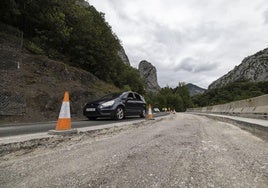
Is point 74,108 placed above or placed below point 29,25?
below

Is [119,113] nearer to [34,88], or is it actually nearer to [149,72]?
[34,88]

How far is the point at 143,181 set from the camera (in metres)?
1.94

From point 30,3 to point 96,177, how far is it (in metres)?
19.4

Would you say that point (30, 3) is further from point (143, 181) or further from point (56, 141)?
point (143, 181)

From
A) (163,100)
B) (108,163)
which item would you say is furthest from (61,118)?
(163,100)

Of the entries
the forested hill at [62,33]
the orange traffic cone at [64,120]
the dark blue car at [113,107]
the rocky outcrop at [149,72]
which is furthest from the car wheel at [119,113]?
the rocky outcrop at [149,72]

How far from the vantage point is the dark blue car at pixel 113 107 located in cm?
1008

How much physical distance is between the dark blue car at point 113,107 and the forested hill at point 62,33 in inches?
333

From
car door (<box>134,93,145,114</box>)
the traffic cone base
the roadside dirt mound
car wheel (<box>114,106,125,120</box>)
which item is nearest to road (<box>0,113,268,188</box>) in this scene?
the traffic cone base

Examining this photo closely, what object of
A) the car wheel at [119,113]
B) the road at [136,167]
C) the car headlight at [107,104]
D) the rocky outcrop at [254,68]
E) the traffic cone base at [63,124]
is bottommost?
the road at [136,167]

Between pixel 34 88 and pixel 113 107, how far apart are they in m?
5.27

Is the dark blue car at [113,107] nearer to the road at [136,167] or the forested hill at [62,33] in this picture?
the road at [136,167]

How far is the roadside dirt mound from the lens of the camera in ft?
34.4

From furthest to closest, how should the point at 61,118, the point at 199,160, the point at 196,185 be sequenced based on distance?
the point at 61,118 < the point at 199,160 < the point at 196,185
